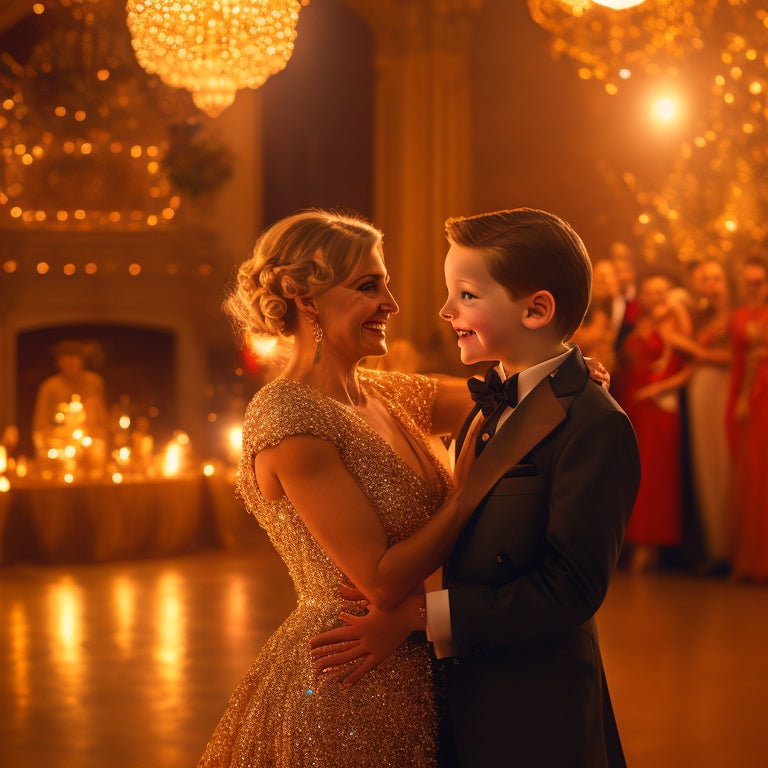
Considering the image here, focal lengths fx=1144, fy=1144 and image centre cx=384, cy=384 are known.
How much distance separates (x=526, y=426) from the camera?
4.98 feet

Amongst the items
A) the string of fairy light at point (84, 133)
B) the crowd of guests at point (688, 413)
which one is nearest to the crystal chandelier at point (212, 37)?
the crowd of guests at point (688, 413)

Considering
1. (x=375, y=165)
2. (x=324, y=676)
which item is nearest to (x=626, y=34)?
(x=375, y=165)

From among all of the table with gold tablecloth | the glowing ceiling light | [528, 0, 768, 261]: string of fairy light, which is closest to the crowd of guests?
[528, 0, 768, 261]: string of fairy light

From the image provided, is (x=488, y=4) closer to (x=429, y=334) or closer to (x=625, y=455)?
(x=429, y=334)

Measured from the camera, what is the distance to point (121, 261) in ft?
33.6

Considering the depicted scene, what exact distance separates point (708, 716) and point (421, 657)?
255 cm

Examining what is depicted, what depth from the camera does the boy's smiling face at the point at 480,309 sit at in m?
1.55

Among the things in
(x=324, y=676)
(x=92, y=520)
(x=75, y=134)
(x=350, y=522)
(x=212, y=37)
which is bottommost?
(x=92, y=520)

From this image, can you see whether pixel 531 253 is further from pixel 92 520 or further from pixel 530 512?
pixel 92 520

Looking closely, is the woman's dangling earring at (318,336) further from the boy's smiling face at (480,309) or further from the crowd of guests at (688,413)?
the crowd of guests at (688,413)

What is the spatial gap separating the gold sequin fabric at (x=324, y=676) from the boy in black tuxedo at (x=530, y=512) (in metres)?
0.16

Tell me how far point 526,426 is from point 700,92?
6858 mm

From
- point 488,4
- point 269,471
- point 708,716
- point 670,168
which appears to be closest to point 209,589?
point 708,716

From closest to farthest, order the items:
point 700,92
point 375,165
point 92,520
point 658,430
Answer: point 658,430 < point 92,520 < point 700,92 < point 375,165
